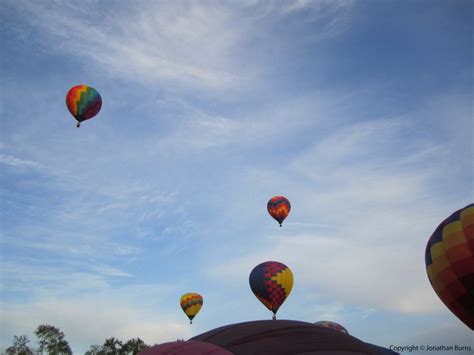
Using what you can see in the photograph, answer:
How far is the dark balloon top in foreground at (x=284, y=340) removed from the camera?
251 cm

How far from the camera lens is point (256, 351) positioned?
97.7 inches

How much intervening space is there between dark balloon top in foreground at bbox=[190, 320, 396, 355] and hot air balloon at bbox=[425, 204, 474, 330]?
61.6 feet

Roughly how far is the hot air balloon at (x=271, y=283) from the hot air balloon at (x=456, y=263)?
12665 mm

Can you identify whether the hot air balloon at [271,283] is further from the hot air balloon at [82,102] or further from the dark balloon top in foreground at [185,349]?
the dark balloon top in foreground at [185,349]

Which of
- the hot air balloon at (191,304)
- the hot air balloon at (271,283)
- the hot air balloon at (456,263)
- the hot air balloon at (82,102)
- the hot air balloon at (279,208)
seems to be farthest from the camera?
the hot air balloon at (191,304)

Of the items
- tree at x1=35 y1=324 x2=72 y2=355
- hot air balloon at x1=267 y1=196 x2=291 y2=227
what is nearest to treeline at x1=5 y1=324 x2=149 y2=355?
tree at x1=35 y1=324 x2=72 y2=355

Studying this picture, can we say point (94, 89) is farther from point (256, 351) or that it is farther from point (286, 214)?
point (256, 351)

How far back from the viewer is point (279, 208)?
41.8 meters

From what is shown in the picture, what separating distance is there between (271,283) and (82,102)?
69.0 ft

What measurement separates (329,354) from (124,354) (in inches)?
3392

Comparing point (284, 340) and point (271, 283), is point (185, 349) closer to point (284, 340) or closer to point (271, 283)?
point (284, 340)

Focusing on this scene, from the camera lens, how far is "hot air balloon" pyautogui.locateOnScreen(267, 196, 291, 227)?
41.6 meters

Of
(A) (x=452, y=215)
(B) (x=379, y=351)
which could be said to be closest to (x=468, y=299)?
(A) (x=452, y=215)

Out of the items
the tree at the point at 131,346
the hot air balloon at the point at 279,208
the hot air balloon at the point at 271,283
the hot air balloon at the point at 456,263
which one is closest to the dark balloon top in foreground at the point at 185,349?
the hot air balloon at the point at 456,263
